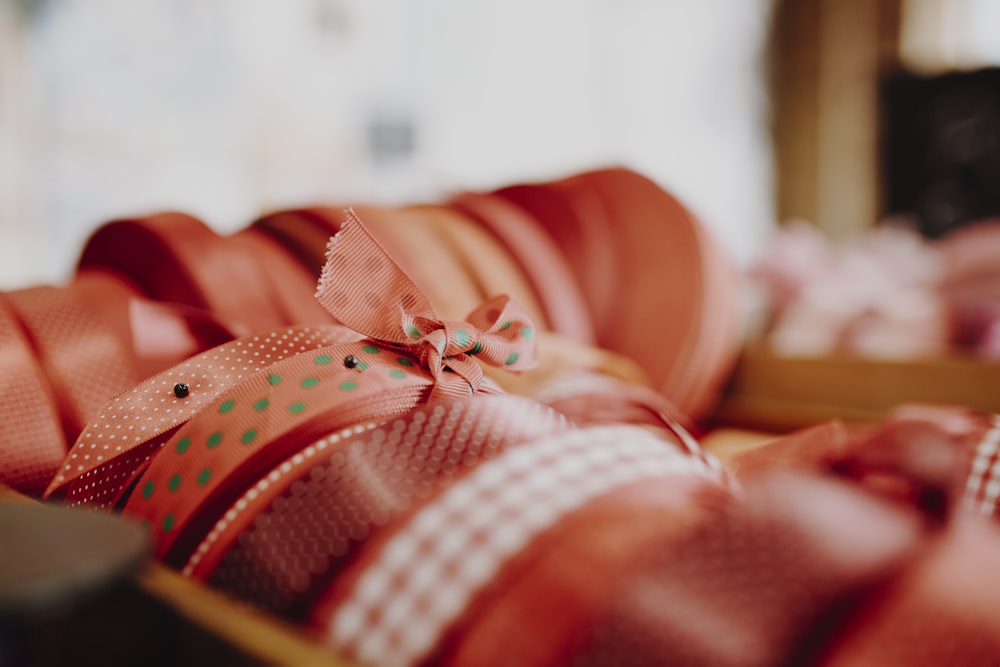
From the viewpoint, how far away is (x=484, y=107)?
1.49 metres

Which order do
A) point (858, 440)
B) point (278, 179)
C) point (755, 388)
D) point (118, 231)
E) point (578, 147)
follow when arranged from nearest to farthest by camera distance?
point (858, 440) → point (118, 231) → point (755, 388) → point (278, 179) → point (578, 147)

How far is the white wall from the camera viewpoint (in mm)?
917

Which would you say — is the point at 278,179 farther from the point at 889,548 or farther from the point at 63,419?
the point at 889,548

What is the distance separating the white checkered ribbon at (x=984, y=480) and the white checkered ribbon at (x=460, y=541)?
158 mm

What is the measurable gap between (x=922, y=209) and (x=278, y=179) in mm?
1880

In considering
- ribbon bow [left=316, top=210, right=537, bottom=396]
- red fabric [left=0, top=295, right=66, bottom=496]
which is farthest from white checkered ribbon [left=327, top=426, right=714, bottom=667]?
red fabric [left=0, top=295, right=66, bottom=496]

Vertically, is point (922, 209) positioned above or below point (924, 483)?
below

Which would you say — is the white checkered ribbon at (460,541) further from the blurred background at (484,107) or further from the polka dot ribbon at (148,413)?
the blurred background at (484,107)

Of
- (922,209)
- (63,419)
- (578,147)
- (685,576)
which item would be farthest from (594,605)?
(922,209)

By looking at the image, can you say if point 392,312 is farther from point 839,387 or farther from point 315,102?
point 315,102

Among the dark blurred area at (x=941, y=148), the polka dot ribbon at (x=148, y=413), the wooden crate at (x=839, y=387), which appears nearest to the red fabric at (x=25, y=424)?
the polka dot ribbon at (x=148, y=413)

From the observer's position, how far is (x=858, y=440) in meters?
0.33

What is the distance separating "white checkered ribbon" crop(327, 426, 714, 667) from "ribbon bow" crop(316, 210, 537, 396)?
0.07 metres

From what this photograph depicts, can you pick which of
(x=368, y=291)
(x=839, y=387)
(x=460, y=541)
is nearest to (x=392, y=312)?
(x=368, y=291)
